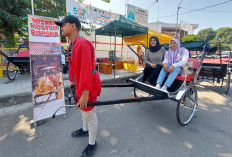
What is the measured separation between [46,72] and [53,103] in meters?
0.67

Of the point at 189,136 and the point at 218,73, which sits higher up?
the point at 218,73

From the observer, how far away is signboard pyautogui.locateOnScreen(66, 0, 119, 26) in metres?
7.36

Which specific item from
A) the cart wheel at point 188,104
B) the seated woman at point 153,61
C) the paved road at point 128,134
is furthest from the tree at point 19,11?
the cart wheel at point 188,104

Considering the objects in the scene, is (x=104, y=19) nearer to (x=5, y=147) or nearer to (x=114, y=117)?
(x=114, y=117)

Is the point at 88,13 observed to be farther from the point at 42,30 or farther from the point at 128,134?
the point at 128,134

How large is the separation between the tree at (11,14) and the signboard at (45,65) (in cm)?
630

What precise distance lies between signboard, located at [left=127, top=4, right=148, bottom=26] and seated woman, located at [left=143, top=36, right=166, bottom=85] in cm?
879

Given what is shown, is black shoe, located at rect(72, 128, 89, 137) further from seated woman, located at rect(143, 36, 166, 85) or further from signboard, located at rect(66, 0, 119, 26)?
signboard, located at rect(66, 0, 119, 26)

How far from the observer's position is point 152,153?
1778 millimetres

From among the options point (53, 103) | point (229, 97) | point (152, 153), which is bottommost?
point (152, 153)

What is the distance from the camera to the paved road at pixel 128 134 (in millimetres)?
1808

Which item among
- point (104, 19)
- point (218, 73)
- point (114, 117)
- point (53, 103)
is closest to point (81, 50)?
point (53, 103)

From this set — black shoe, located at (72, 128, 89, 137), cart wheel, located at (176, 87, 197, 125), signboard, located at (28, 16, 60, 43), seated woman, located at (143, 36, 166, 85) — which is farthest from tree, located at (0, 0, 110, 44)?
cart wheel, located at (176, 87, 197, 125)

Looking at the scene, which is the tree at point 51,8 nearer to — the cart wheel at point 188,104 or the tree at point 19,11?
the tree at point 19,11
